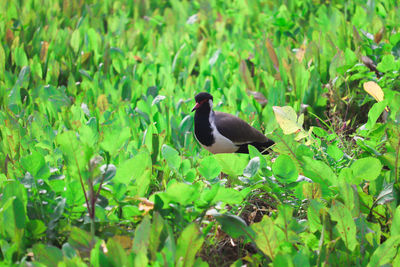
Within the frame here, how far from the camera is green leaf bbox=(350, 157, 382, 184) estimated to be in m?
2.18

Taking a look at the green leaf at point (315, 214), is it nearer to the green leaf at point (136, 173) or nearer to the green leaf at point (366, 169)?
the green leaf at point (366, 169)

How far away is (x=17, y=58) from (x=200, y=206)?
2.95 m

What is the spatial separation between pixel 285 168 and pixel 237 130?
52.3 inches

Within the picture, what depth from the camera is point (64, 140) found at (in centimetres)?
190

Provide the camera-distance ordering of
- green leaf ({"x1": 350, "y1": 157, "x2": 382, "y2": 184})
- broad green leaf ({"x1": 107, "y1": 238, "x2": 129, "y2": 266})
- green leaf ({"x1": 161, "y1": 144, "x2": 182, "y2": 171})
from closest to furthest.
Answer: broad green leaf ({"x1": 107, "y1": 238, "x2": 129, "y2": 266}) → green leaf ({"x1": 350, "y1": 157, "x2": 382, "y2": 184}) → green leaf ({"x1": 161, "y1": 144, "x2": 182, "y2": 171})

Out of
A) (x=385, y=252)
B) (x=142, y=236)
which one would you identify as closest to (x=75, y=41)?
(x=142, y=236)

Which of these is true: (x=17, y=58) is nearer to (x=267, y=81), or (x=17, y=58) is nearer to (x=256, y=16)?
(x=267, y=81)

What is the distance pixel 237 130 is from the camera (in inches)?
140

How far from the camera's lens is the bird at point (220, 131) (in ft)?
11.5

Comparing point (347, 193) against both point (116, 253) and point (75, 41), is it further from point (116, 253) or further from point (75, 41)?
point (75, 41)

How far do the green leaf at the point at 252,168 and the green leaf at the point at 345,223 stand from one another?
0.43m

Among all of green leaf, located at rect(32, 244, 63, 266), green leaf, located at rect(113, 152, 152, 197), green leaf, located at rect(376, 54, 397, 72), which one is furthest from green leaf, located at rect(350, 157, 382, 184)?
green leaf, located at rect(376, 54, 397, 72)

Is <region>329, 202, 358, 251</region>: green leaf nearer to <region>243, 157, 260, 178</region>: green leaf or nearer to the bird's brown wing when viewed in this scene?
<region>243, 157, 260, 178</region>: green leaf

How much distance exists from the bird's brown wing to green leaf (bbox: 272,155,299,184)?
126cm
